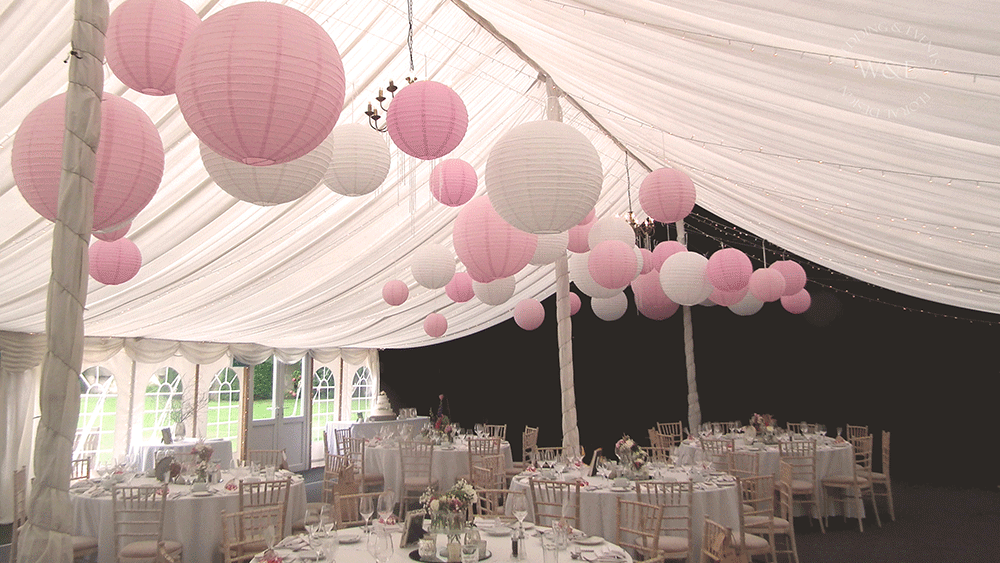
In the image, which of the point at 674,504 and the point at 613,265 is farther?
the point at 674,504

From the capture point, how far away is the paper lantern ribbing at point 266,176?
97.1 inches

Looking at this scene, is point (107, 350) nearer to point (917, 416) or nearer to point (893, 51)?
point (893, 51)

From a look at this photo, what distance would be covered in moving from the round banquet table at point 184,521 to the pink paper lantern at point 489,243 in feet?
10.8

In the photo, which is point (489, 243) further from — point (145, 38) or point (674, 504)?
point (674, 504)

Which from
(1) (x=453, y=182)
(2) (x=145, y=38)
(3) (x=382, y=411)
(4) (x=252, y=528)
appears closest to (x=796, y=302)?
(1) (x=453, y=182)

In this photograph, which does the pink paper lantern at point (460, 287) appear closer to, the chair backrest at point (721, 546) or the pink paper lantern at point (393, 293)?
the pink paper lantern at point (393, 293)

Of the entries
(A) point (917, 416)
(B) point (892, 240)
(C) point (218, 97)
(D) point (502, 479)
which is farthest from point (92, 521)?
(A) point (917, 416)

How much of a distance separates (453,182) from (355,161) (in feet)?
3.84

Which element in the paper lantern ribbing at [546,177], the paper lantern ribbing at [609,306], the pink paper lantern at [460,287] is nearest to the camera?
the paper lantern ribbing at [546,177]

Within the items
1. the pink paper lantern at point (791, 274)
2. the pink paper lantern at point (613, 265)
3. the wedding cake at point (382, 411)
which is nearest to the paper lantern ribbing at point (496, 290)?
the pink paper lantern at point (613, 265)

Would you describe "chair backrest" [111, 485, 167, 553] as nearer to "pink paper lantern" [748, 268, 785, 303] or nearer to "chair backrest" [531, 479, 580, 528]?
"chair backrest" [531, 479, 580, 528]

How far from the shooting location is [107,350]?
925 cm

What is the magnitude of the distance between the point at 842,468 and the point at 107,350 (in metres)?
10.2

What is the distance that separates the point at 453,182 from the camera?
15.6 feet
